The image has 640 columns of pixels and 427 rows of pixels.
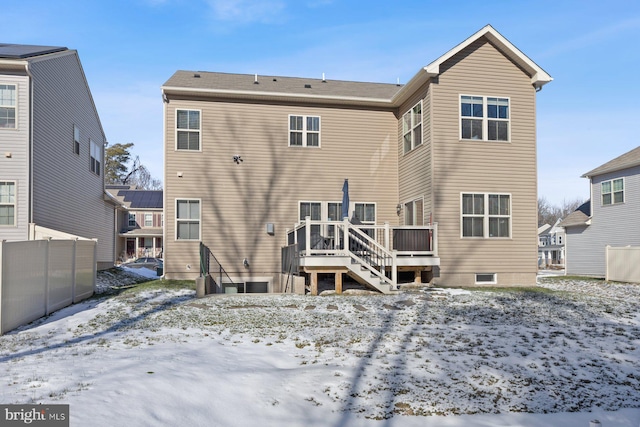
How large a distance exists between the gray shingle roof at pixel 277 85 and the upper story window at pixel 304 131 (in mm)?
843

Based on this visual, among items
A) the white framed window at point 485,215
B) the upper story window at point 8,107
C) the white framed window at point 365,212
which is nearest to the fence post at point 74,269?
the upper story window at point 8,107

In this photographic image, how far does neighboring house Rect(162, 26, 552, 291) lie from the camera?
14734mm

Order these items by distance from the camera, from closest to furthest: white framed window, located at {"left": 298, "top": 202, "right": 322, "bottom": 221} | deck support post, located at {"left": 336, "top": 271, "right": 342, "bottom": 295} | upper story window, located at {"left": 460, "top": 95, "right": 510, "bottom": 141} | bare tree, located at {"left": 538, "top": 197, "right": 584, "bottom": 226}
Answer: deck support post, located at {"left": 336, "top": 271, "right": 342, "bottom": 295} → upper story window, located at {"left": 460, "top": 95, "right": 510, "bottom": 141} → white framed window, located at {"left": 298, "top": 202, "right": 322, "bottom": 221} → bare tree, located at {"left": 538, "top": 197, "right": 584, "bottom": 226}

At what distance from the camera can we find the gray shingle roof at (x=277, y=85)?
16234 mm

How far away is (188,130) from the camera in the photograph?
16.0 metres

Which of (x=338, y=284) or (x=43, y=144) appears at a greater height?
(x=43, y=144)

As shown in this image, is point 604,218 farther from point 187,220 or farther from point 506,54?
point 187,220

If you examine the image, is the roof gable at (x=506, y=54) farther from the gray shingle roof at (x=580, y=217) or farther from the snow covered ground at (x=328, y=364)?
the gray shingle roof at (x=580, y=217)

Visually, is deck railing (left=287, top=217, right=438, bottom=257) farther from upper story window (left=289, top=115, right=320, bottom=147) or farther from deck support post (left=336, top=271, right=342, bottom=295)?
upper story window (left=289, top=115, right=320, bottom=147)

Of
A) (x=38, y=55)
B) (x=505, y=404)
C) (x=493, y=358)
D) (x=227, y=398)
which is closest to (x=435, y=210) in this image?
(x=493, y=358)

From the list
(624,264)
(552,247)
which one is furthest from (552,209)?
(624,264)

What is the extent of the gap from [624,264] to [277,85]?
1426 centimetres

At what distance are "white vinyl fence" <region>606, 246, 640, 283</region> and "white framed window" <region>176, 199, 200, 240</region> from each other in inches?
602

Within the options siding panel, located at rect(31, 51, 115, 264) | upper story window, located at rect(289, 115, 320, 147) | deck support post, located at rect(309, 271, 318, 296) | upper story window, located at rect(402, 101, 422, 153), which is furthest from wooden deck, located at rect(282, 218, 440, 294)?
siding panel, located at rect(31, 51, 115, 264)
